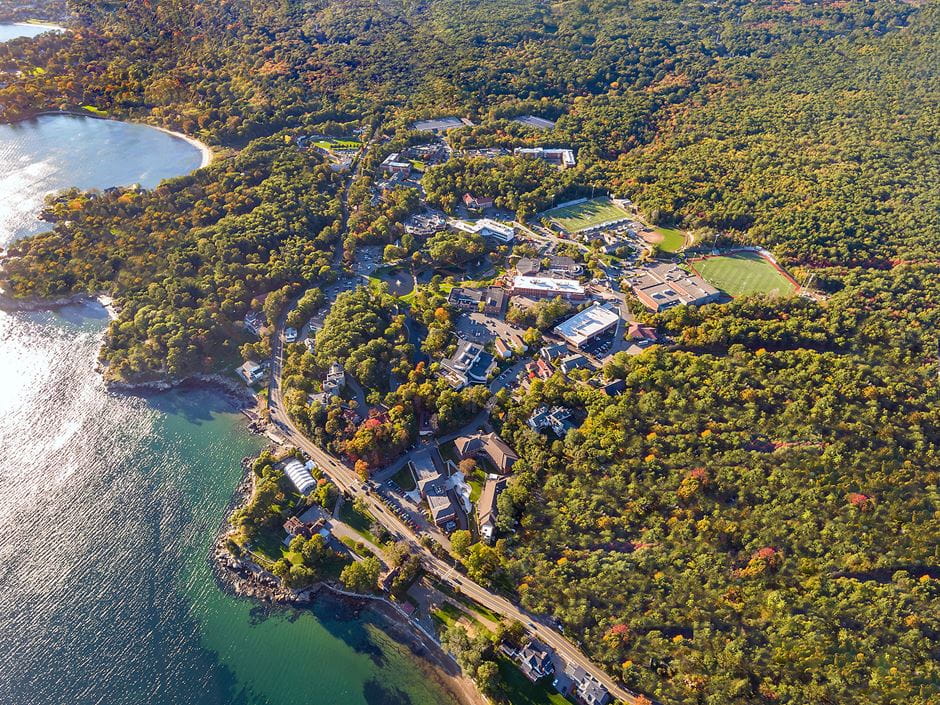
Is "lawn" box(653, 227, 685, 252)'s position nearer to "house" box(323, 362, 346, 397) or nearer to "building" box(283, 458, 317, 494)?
"house" box(323, 362, 346, 397)

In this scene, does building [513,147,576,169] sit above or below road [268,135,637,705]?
above

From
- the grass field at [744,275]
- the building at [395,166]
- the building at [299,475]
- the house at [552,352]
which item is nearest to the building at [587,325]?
the house at [552,352]

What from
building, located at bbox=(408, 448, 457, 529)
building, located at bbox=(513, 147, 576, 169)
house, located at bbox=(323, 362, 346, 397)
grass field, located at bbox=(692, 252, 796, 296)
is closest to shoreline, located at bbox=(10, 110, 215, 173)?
house, located at bbox=(323, 362, 346, 397)

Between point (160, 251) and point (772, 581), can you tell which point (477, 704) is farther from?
point (160, 251)

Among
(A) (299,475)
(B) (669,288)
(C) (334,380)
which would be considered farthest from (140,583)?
(B) (669,288)

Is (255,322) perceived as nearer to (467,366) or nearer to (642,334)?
(467,366)

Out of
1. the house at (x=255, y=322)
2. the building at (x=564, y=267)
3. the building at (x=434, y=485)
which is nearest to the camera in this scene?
the building at (x=434, y=485)

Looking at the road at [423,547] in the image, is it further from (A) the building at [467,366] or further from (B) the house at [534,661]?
(A) the building at [467,366]
